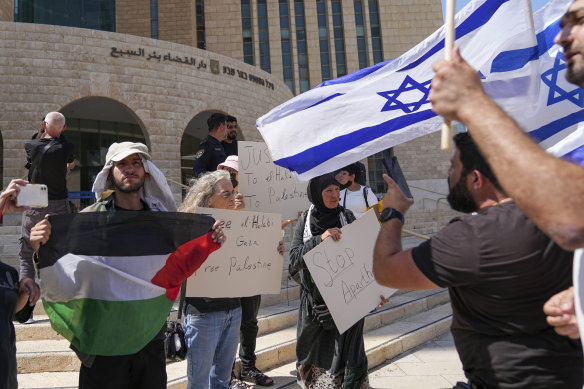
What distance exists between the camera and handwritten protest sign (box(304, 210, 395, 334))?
11.0 feet

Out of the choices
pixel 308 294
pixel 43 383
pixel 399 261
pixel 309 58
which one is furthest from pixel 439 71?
pixel 309 58

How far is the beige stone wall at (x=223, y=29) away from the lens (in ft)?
102

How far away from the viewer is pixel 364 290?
3.48 m

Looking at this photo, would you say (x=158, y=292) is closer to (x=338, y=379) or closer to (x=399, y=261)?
(x=399, y=261)

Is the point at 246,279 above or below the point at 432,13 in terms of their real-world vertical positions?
below

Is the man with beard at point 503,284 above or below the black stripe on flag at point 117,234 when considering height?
below

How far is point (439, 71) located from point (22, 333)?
15.5 feet

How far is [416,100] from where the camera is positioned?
9.91 ft

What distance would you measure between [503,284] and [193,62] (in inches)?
619

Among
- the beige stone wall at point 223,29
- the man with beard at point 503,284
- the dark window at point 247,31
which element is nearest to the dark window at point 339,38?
the dark window at point 247,31

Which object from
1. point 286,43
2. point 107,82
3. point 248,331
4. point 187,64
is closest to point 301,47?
point 286,43

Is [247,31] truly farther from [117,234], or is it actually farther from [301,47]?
[117,234]

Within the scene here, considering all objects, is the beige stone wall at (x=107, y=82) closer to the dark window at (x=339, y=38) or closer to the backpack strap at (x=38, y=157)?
the backpack strap at (x=38, y=157)

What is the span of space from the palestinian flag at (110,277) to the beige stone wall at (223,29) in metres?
30.1
